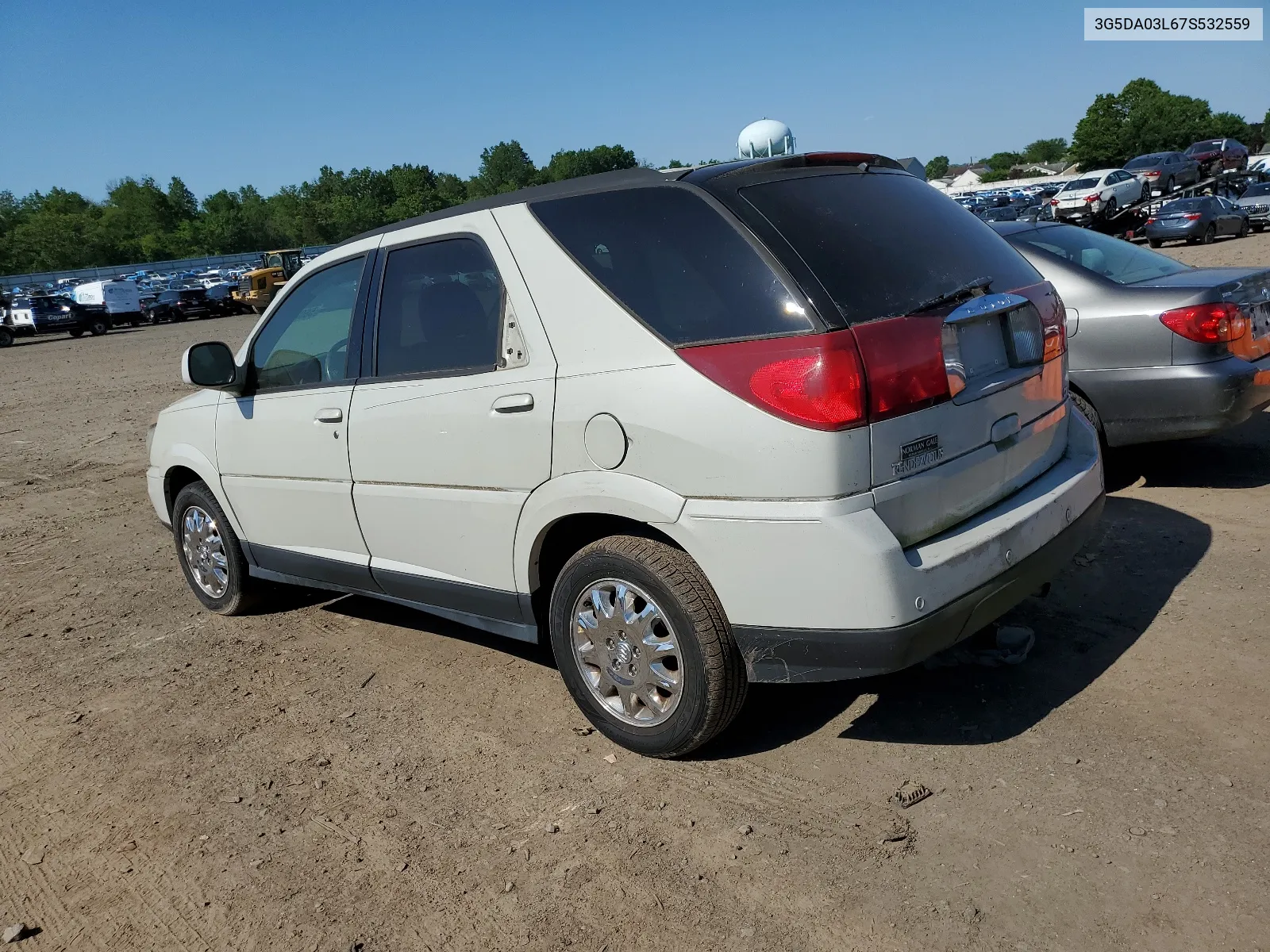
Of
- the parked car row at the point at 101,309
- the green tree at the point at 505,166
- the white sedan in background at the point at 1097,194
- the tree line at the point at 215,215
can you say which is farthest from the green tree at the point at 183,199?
the white sedan in background at the point at 1097,194

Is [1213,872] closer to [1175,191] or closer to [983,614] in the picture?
[983,614]

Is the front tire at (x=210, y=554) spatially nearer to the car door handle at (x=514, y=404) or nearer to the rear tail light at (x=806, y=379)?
the car door handle at (x=514, y=404)

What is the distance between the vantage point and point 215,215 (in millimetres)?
134250

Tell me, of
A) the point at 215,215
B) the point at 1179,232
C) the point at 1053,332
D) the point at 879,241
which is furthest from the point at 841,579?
the point at 215,215

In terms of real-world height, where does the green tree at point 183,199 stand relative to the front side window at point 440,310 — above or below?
above

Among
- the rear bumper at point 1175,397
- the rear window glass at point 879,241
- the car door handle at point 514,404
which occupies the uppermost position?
the rear window glass at point 879,241

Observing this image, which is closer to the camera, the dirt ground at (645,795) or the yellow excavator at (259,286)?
the dirt ground at (645,795)

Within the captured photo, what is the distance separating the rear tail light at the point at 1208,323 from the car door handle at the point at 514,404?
12.9ft

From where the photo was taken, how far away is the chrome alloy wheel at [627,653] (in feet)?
10.7

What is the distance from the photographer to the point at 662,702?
334 centimetres

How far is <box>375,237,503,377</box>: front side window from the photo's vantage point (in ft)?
12.0

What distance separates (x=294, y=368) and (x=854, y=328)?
2.82 m

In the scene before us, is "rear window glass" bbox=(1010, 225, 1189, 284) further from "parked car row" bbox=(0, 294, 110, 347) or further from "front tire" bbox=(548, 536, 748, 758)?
"parked car row" bbox=(0, 294, 110, 347)

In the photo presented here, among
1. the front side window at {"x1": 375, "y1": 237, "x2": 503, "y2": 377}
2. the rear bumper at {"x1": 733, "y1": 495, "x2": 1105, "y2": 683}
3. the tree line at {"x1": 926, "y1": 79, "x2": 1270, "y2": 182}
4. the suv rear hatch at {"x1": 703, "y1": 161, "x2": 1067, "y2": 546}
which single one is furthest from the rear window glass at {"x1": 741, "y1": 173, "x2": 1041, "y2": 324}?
the tree line at {"x1": 926, "y1": 79, "x2": 1270, "y2": 182}
